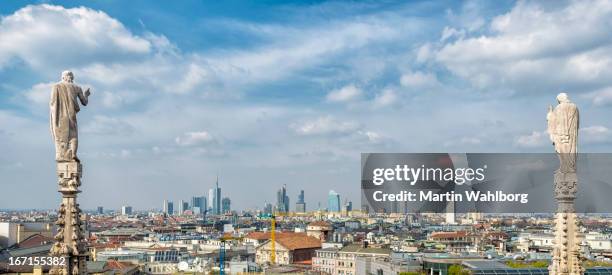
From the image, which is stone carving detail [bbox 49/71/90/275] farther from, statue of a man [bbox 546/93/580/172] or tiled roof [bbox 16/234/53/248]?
tiled roof [bbox 16/234/53/248]

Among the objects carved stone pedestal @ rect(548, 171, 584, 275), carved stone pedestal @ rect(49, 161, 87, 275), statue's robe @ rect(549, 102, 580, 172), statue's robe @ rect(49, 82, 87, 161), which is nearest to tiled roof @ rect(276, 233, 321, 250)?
carved stone pedestal @ rect(548, 171, 584, 275)

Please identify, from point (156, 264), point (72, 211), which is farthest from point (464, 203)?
point (156, 264)

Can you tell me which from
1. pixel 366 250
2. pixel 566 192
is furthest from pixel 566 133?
pixel 366 250

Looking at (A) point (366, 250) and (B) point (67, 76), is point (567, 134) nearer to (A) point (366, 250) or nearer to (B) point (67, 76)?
(B) point (67, 76)

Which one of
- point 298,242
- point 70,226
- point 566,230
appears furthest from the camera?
point 298,242

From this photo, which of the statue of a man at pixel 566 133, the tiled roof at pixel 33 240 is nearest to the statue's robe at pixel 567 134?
the statue of a man at pixel 566 133

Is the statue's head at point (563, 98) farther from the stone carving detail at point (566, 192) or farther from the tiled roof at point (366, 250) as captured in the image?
the tiled roof at point (366, 250)

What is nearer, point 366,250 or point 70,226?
point 70,226
